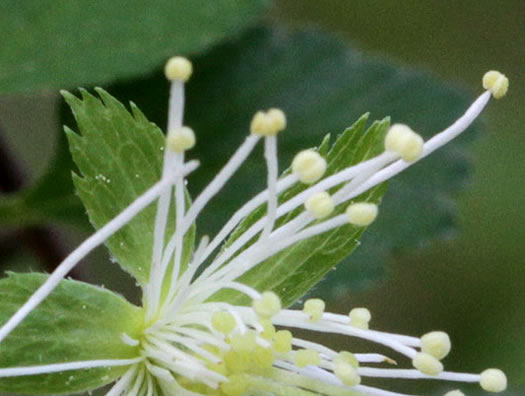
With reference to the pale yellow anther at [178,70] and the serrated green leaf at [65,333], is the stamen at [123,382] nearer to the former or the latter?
the serrated green leaf at [65,333]

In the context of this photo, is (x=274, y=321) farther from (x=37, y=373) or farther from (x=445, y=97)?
(x=445, y=97)

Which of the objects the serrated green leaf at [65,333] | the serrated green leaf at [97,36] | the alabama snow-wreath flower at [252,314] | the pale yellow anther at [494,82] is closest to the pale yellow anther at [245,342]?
the alabama snow-wreath flower at [252,314]

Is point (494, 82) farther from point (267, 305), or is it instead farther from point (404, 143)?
point (267, 305)

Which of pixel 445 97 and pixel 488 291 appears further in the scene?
pixel 488 291

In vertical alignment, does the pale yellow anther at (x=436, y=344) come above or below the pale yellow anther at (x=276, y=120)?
below

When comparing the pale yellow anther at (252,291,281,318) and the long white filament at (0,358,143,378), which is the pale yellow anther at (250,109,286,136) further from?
the long white filament at (0,358,143,378)

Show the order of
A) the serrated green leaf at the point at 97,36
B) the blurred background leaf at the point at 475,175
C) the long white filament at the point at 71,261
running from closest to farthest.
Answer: the long white filament at the point at 71,261
the serrated green leaf at the point at 97,36
the blurred background leaf at the point at 475,175

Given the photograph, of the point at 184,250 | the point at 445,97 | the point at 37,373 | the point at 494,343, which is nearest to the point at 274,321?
the point at 184,250
